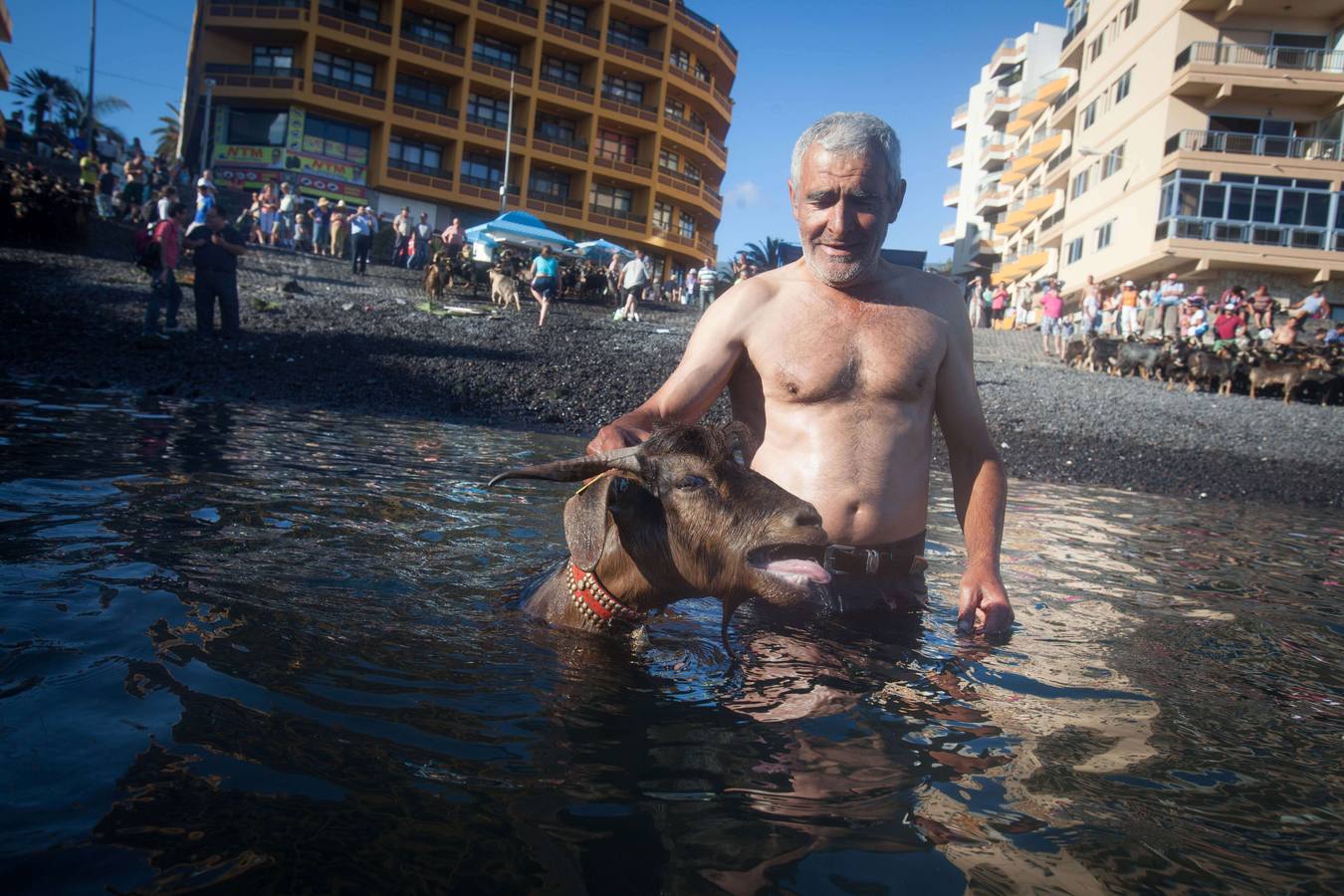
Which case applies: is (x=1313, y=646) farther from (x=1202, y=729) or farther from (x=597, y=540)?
(x=597, y=540)

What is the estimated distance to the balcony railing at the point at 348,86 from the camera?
159 ft

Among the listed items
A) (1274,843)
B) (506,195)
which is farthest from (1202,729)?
(506,195)

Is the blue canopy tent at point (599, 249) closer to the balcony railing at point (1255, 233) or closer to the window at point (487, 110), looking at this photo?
the window at point (487, 110)

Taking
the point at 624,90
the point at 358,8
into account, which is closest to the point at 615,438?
the point at 358,8

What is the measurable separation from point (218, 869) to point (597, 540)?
162 centimetres

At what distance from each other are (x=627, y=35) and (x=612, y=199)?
10296 mm

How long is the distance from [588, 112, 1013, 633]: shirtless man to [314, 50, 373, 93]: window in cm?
5086

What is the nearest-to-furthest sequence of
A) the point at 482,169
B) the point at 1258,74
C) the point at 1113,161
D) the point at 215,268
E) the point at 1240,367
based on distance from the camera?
the point at 215,268 < the point at 1240,367 < the point at 1258,74 < the point at 1113,161 < the point at 482,169

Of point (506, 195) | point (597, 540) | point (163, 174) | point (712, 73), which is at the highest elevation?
point (712, 73)

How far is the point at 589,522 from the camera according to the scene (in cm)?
345

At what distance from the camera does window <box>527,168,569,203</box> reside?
5575cm

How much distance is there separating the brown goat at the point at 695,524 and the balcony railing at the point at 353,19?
53231mm

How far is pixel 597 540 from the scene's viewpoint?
345cm

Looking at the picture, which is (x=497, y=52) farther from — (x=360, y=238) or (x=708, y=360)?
(x=708, y=360)
